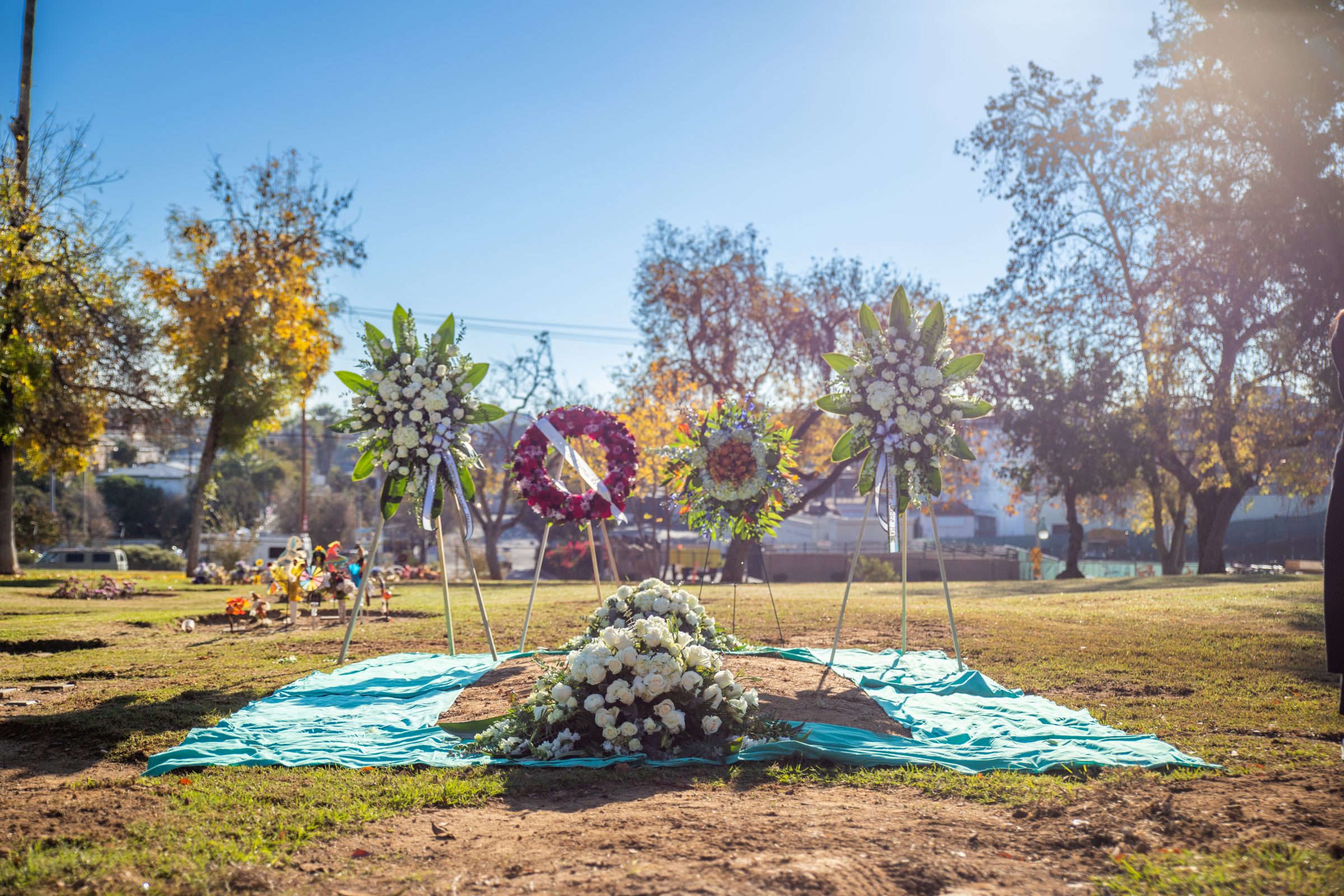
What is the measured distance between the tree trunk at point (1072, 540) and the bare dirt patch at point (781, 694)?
20.9 metres

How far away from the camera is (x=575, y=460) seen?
8.80 m

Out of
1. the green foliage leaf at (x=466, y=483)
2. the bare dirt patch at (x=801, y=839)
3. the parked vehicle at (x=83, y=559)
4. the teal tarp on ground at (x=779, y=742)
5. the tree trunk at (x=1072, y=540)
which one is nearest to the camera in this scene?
the bare dirt patch at (x=801, y=839)

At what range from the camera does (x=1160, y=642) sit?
32.5 feet

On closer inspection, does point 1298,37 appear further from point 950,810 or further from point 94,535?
point 94,535

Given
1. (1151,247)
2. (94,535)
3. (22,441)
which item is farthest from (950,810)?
(94,535)

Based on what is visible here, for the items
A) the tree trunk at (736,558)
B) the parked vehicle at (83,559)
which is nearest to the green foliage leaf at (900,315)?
the tree trunk at (736,558)

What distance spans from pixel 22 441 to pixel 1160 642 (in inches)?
816

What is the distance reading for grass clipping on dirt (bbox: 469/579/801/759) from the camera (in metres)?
5.21

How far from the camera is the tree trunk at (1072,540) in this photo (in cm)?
2644

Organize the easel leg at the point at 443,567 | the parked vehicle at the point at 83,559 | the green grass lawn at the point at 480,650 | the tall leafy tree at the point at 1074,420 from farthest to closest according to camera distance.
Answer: the parked vehicle at the point at 83,559 < the tall leafy tree at the point at 1074,420 < the easel leg at the point at 443,567 < the green grass lawn at the point at 480,650

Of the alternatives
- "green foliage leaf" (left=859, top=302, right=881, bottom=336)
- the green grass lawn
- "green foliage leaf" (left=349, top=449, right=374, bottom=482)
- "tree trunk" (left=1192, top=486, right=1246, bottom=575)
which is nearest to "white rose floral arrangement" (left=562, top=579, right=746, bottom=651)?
the green grass lawn

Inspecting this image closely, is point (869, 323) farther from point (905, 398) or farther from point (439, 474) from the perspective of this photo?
point (439, 474)

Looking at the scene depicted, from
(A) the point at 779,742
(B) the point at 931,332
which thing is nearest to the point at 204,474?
(B) the point at 931,332

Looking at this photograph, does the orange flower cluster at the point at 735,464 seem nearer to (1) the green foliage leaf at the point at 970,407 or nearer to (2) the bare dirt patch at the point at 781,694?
(2) the bare dirt patch at the point at 781,694
